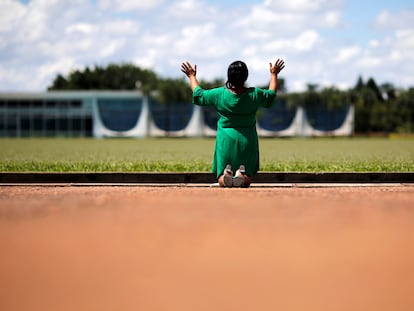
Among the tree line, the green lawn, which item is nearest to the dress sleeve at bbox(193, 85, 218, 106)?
the green lawn

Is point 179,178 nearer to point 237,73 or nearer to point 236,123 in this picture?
point 236,123

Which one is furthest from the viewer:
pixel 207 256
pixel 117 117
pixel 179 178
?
pixel 117 117

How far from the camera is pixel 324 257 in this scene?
4.06 metres

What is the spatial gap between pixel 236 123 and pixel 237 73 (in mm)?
646

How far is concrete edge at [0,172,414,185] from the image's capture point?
1095cm

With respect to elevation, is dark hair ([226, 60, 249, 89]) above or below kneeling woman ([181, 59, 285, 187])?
above

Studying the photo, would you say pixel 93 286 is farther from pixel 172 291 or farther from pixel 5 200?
pixel 5 200

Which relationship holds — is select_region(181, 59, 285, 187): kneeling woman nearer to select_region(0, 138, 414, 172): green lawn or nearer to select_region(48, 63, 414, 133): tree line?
select_region(0, 138, 414, 172): green lawn

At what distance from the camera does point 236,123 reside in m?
8.89

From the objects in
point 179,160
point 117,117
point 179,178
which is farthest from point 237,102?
point 117,117

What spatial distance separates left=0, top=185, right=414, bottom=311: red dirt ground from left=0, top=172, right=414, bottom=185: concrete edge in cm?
377

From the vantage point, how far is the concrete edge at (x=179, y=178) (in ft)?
35.9

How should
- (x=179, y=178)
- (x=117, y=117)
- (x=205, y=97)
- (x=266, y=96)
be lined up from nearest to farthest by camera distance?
(x=266, y=96)
(x=205, y=97)
(x=179, y=178)
(x=117, y=117)

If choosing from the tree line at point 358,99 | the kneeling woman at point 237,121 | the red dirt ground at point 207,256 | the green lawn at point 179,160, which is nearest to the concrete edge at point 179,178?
the green lawn at point 179,160
